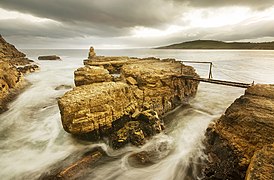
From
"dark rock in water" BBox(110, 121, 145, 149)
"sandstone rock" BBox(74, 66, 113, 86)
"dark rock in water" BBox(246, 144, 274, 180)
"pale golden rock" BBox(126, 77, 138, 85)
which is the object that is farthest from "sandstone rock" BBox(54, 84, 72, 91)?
"dark rock in water" BBox(246, 144, 274, 180)

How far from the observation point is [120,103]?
40.1 feet

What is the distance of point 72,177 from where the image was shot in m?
8.46

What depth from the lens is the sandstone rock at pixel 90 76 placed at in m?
13.9

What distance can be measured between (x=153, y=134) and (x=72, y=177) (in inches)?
230

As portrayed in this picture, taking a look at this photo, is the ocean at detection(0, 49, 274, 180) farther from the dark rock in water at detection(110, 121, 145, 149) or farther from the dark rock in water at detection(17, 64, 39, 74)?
the dark rock in water at detection(17, 64, 39, 74)

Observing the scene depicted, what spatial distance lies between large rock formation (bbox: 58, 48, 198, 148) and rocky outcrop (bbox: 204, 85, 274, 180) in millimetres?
4493

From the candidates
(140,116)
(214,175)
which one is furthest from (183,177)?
(140,116)

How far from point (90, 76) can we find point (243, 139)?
11.3 metres

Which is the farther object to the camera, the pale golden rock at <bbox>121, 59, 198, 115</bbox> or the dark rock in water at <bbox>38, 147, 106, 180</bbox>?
the pale golden rock at <bbox>121, 59, 198, 115</bbox>

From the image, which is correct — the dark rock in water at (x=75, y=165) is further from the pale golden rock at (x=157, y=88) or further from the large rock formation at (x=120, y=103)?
the pale golden rock at (x=157, y=88)

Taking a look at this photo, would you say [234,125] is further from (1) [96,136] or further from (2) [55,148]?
(2) [55,148]

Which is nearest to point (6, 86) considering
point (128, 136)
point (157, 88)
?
point (128, 136)

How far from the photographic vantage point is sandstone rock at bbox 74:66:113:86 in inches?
547

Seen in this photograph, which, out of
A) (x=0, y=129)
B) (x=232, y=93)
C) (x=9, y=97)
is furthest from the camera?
(x=232, y=93)
